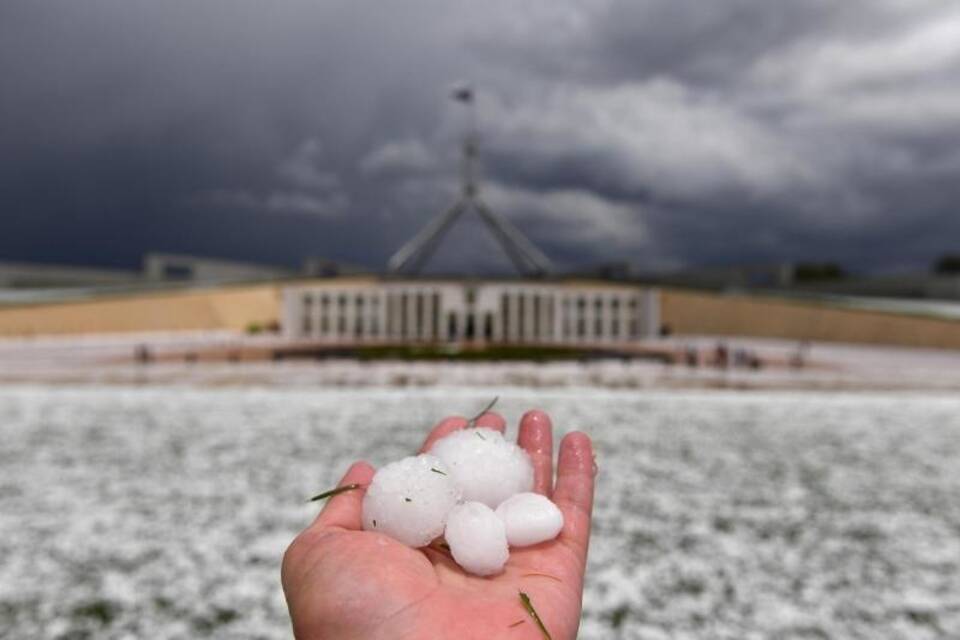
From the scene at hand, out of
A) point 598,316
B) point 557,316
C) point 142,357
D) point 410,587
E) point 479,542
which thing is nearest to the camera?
point 410,587

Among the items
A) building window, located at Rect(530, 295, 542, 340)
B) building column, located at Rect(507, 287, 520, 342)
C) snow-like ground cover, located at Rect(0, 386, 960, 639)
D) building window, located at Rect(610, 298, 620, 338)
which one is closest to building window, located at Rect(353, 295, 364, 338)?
building column, located at Rect(507, 287, 520, 342)

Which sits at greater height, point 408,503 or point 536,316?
point 408,503

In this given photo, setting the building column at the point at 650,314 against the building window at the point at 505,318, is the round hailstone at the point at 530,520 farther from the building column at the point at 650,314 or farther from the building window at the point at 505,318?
the building column at the point at 650,314

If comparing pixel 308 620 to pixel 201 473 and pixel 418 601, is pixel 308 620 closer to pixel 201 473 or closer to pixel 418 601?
pixel 418 601

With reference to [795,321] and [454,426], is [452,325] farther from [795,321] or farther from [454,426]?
[454,426]

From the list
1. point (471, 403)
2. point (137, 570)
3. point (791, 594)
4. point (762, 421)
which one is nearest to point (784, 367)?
point (762, 421)

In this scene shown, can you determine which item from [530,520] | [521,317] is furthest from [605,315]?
[530,520]

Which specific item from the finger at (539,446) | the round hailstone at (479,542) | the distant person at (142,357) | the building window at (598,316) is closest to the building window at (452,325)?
the building window at (598,316)
